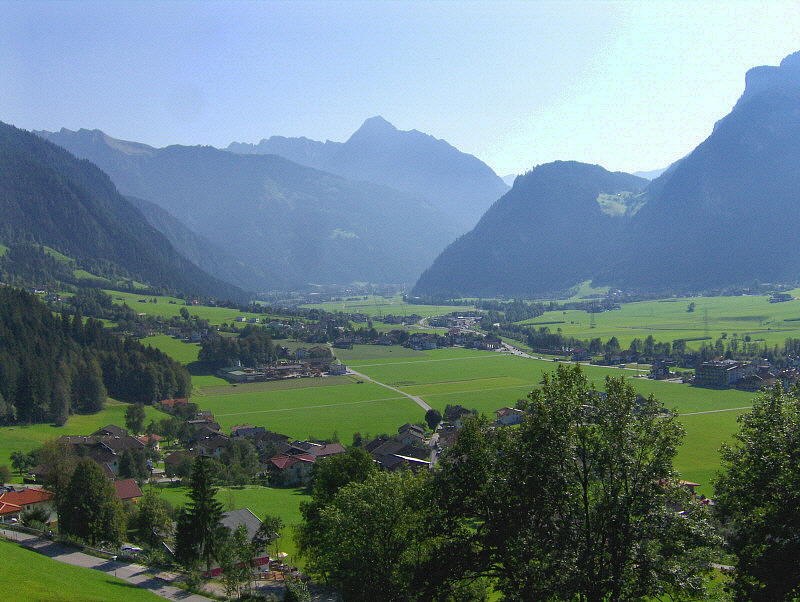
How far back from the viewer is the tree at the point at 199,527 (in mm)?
33438

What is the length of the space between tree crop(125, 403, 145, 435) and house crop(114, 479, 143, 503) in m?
23.3

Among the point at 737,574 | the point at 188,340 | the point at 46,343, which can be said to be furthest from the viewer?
the point at 188,340

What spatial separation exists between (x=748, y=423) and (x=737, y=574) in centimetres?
375

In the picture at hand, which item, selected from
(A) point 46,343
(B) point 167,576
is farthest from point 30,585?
(A) point 46,343

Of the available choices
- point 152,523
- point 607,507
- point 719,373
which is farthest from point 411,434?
point 719,373

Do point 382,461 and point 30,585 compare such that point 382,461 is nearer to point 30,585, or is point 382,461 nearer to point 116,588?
point 116,588

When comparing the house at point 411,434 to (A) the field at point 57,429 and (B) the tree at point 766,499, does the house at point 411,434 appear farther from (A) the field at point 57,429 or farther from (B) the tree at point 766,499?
(B) the tree at point 766,499

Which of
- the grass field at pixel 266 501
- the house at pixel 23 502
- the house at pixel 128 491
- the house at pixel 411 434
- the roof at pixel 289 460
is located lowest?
the grass field at pixel 266 501

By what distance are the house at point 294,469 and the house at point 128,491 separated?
1255 centimetres

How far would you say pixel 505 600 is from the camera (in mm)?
17141

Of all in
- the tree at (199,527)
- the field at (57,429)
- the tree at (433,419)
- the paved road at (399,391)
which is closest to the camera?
the tree at (199,527)

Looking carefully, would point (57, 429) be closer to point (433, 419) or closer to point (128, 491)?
point (128, 491)

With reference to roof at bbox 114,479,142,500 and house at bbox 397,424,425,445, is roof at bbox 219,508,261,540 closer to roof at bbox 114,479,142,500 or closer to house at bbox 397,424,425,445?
roof at bbox 114,479,142,500

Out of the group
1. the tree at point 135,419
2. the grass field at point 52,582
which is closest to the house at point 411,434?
the tree at point 135,419
